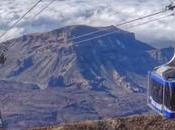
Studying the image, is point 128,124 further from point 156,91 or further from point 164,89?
point 164,89

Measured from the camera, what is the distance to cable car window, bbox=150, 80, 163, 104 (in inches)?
2250

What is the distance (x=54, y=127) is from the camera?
67.0 metres

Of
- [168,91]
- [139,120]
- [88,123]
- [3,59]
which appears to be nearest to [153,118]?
[139,120]

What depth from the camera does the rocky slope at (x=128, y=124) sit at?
209 ft

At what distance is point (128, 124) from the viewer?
211 feet

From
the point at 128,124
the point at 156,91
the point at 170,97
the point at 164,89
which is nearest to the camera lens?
the point at 170,97

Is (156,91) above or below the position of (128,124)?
above

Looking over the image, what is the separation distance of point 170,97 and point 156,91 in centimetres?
523

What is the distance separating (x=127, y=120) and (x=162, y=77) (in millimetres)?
10515

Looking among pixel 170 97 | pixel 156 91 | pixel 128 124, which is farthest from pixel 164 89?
pixel 128 124

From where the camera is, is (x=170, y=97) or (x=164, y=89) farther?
(x=164, y=89)

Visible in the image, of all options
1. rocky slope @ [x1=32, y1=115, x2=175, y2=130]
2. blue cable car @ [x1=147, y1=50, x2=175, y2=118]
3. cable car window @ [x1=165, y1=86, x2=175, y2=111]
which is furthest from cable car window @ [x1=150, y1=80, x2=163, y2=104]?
rocky slope @ [x1=32, y1=115, x2=175, y2=130]

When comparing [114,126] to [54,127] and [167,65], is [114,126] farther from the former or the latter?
[167,65]

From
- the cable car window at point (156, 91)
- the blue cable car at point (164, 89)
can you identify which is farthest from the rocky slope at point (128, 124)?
the cable car window at point (156, 91)
